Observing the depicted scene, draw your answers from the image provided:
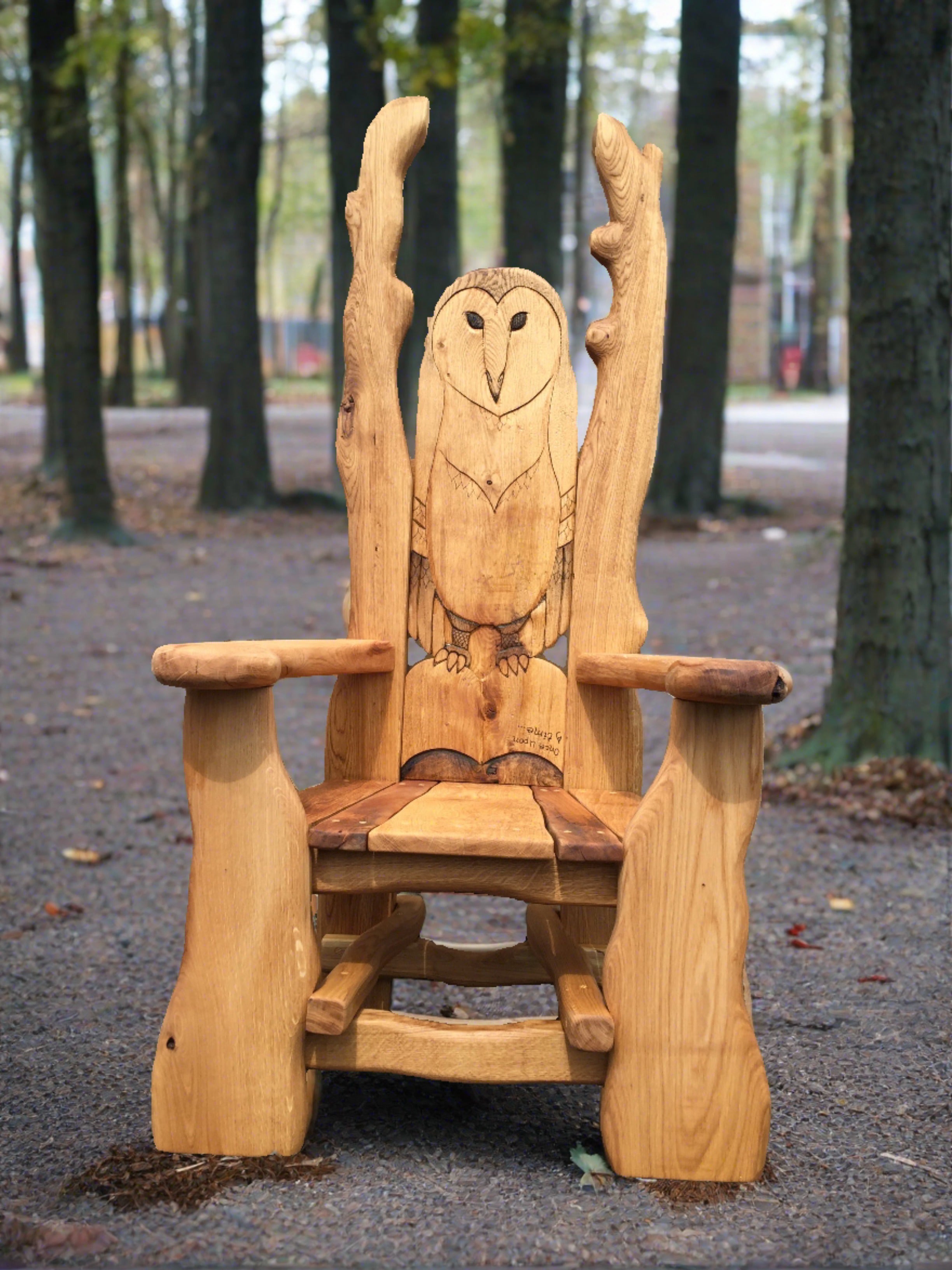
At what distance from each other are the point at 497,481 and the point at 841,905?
188 cm

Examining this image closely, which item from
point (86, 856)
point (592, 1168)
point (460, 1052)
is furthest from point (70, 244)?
point (592, 1168)

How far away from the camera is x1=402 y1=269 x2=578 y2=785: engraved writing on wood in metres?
2.85

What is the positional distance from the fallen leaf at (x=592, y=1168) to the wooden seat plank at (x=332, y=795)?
28.1 inches

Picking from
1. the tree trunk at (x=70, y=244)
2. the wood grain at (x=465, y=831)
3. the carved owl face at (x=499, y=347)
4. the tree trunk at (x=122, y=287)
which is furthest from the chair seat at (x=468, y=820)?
the tree trunk at (x=122, y=287)

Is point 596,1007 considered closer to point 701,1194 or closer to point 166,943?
point 701,1194

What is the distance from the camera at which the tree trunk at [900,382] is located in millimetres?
4613

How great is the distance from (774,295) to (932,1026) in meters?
41.9

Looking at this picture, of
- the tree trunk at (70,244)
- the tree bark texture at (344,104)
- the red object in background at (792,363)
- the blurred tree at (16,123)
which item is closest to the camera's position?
the tree trunk at (70,244)

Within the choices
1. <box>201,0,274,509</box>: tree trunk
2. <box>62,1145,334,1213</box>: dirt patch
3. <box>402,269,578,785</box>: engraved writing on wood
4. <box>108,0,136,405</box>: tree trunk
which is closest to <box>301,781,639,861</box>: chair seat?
<box>402,269,578,785</box>: engraved writing on wood

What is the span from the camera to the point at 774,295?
42625mm

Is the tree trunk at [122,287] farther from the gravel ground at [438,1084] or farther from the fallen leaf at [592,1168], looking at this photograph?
the fallen leaf at [592,1168]

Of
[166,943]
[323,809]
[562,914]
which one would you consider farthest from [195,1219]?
[166,943]

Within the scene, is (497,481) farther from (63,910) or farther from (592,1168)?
(63,910)

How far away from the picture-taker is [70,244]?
9.95 meters
